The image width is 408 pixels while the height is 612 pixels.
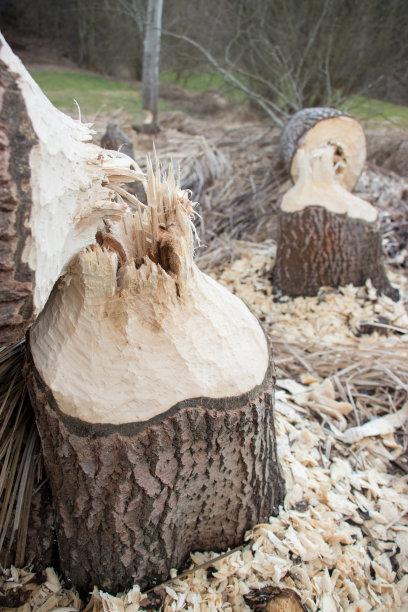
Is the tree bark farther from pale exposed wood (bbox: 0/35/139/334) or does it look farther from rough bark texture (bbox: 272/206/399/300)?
pale exposed wood (bbox: 0/35/139/334)

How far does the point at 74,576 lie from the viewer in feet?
3.22

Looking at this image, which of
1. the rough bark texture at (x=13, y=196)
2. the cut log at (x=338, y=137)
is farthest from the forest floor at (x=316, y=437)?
the cut log at (x=338, y=137)

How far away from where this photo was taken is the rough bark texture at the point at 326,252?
237cm

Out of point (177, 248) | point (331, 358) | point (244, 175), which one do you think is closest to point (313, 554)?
point (177, 248)

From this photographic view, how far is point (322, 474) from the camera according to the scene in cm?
132

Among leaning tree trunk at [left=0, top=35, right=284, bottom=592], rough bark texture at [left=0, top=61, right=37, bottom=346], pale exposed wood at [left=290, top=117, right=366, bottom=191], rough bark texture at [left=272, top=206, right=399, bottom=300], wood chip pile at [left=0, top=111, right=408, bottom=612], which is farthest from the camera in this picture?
pale exposed wood at [left=290, top=117, right=366, bottom=191]

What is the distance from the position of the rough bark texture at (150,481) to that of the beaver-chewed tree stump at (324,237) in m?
1.54

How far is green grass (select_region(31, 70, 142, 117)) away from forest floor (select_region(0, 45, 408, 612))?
4.29ft

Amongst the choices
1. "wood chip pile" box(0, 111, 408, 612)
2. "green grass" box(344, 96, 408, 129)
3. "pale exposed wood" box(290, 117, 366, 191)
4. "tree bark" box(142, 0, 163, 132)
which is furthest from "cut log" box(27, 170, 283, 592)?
"green grass" box(344, 96, 408, 129)

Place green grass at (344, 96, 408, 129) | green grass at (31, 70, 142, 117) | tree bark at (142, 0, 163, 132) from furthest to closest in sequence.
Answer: green grass at (344, 96, 408, 129)
tree bark at (142, 0, 163, 132)
green grass at (31, 70, 142, 117)

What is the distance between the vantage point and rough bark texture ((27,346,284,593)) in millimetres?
843

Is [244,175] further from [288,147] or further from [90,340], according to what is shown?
[90,340]

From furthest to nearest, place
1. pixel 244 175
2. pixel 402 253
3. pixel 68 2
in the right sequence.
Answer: pixel 68 2
pixel 244 175
pixel 402 253

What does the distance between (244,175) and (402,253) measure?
1549 mm
